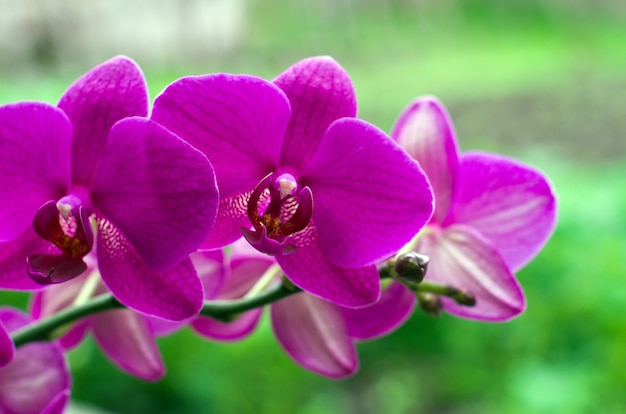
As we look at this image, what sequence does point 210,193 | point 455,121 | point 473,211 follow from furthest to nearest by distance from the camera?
point 455,121, point 473,211, point 210,193

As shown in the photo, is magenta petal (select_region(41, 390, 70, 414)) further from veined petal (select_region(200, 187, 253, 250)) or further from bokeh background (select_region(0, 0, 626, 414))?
bokeh background (select_region(0, 0, 626, 414))

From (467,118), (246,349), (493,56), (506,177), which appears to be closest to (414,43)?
(493,56)

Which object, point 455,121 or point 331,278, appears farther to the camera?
point 455,121

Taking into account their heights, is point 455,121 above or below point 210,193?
below

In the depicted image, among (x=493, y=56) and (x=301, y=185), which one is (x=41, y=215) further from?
(x=493, y=56)

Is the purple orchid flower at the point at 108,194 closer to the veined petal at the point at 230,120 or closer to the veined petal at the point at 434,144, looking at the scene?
the veined petal at the point at 230,120

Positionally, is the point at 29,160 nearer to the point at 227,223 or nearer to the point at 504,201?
the point at 227,223

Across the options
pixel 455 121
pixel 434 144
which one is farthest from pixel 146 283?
pixel 455 121

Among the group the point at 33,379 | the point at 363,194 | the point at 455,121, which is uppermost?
the point at 363,194
